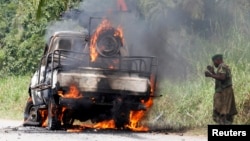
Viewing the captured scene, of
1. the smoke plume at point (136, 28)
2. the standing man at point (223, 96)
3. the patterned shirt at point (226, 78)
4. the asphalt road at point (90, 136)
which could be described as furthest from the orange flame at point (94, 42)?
the patterned shirt at point (226, 78)

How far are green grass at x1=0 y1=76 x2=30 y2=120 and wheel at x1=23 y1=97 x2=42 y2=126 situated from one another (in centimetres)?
557

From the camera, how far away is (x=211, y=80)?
1476 cm

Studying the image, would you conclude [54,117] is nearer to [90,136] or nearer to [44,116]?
[90,136]

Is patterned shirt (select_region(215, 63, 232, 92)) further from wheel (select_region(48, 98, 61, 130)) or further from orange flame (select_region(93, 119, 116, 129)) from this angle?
wheel (select_region(48, 98, 61, 130))

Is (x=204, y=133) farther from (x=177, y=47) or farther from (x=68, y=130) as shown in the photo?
(x=177, y=47)

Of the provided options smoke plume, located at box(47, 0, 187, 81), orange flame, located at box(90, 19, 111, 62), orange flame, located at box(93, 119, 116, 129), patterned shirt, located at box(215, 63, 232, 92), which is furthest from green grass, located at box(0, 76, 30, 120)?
patterned shirt, located at box(215, 63, 232, 92)

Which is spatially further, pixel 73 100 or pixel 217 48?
pixel 217 48

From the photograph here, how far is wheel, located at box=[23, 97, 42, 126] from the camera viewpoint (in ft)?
44.5

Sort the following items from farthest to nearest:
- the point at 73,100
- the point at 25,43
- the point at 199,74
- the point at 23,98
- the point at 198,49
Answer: the point at 25,43 → the point at 23,98 → the point at 198,49 → the point at 199,74 → the point at 73,100

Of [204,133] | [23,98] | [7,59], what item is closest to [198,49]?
[204,133]

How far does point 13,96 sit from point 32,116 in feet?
33.0

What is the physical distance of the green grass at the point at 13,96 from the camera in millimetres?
21859

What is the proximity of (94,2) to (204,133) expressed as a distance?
5321 millimetres

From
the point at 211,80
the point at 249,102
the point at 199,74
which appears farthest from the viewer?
the point at 199,74
